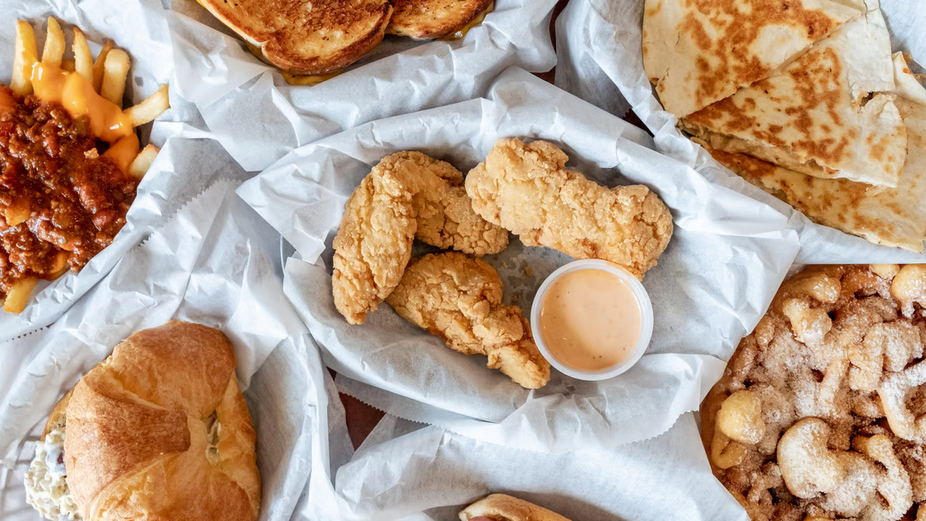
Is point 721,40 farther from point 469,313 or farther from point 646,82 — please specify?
point 469,313

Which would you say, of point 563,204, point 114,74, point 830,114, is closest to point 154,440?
point 114,74

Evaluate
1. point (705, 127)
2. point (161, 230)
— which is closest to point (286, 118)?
point (161, 230)

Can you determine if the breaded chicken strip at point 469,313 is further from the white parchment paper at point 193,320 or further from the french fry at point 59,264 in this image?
the french fry at point 59,264

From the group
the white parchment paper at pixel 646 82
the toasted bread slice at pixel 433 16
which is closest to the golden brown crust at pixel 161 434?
the toasted bread slice at pixel 433 16

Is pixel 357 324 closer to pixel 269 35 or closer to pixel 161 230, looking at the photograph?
pixel 161 230

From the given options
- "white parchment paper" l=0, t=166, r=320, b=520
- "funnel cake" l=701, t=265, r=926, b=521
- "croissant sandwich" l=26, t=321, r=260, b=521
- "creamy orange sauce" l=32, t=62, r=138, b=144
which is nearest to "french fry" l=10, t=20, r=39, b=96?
"creamy orange sauce" l=32, t=62, r=138, b=144

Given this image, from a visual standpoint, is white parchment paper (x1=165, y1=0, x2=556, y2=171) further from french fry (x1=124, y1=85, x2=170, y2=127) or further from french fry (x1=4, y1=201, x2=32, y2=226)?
french fry (x1=4, y1=201, x2=32, y2=226)
